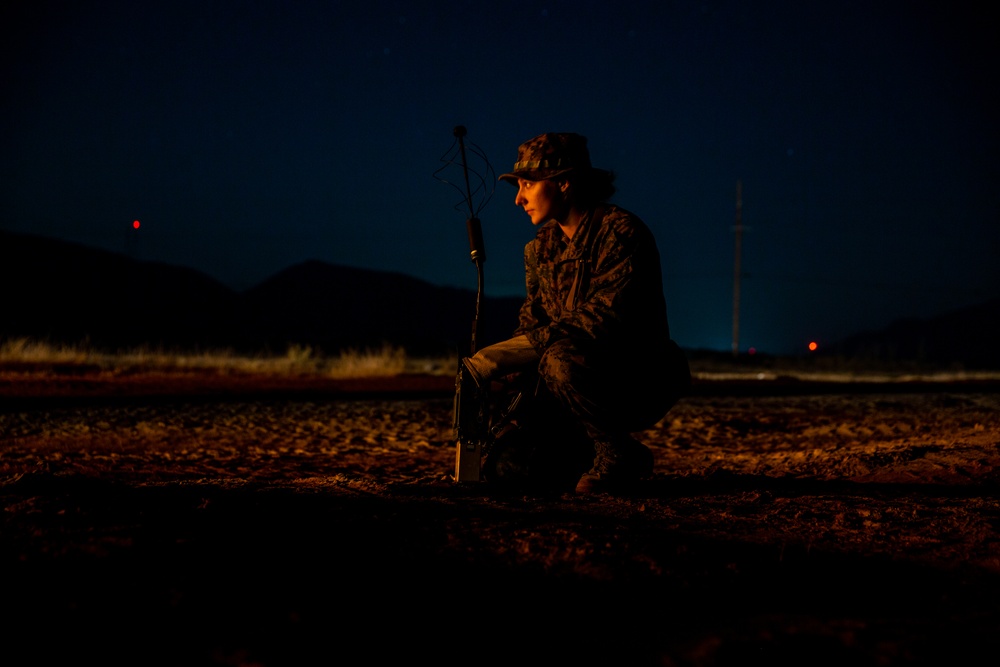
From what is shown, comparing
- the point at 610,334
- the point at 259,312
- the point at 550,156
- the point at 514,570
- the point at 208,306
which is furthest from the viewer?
the point at 259,312

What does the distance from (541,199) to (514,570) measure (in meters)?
1.94

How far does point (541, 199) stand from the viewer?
12.2 ft

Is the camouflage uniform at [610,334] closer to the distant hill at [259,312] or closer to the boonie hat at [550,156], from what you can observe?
the boonie hat at [550,156]

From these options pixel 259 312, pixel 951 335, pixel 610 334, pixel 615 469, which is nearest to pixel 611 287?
pixel 610 334

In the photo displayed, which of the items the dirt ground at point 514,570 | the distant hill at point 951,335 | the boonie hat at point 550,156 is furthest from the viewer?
the distant hill at point 951,335

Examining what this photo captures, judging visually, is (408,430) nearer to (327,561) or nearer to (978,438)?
(978,438)

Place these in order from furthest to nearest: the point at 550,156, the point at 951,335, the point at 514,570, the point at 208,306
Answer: the point at 951,335 < the point at 208,306 < the point at 550,156 < the point at 514,570

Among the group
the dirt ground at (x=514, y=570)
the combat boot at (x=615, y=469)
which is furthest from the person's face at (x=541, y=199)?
the dirt ground at (x=514, y=570)

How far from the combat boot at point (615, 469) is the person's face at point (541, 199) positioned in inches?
43.2

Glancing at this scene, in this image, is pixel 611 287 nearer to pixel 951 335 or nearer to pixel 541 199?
pixel 541 199

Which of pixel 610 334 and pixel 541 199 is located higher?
pixel 541 199

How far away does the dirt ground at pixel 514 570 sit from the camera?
5.86 feet

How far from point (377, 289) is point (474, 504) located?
85886 millimetres

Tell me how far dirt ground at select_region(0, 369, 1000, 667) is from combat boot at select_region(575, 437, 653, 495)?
0.60ft
